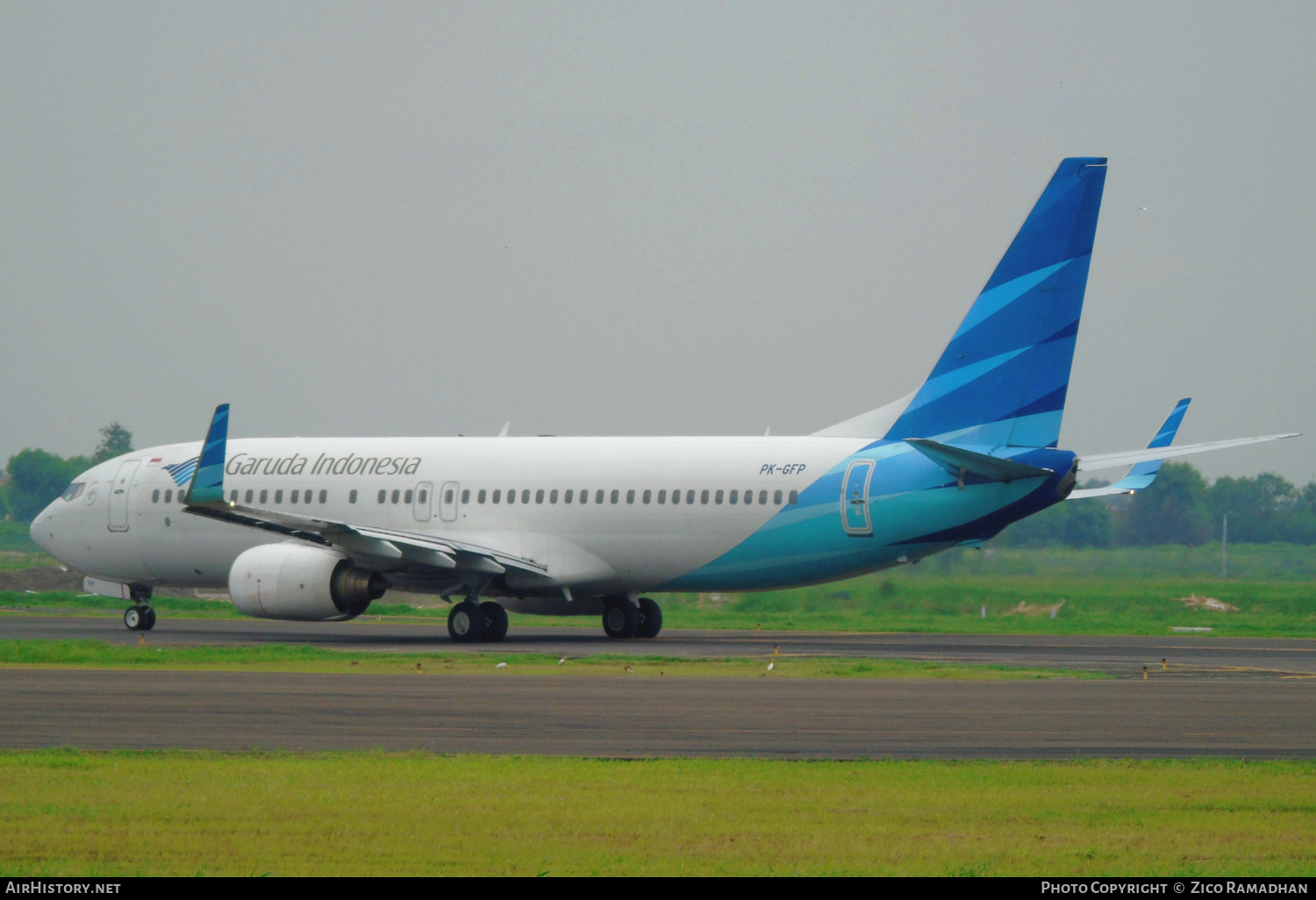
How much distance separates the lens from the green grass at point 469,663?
2498 cm

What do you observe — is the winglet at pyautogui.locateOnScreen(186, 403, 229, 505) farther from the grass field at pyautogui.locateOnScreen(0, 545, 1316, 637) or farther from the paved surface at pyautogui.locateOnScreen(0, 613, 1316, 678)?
the grass field at pyautogui.locateOnScreen(0, 545, 1316, 637)

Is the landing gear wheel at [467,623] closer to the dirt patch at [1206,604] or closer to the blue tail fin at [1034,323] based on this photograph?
the blue tail fin at [1034,323]

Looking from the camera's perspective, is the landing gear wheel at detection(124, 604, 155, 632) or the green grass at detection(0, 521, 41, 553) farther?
the green grass at detection(0, 521, 41, 553)

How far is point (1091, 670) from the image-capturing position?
25.8m

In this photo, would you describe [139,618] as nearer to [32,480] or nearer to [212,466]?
[212,466]

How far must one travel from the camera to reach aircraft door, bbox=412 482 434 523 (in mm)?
37375

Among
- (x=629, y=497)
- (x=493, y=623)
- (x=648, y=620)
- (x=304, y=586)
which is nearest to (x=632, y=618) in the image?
(x=648, y=620)

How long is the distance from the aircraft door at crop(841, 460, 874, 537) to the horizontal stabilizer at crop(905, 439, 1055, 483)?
4.49 feet

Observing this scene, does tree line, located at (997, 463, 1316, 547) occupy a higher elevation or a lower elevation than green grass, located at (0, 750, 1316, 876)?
higher

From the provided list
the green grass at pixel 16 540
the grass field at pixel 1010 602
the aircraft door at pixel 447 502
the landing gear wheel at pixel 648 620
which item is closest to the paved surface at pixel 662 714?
the landing gear wheel at pixel 648 620

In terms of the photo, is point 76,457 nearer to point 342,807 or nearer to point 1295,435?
point 1295,435

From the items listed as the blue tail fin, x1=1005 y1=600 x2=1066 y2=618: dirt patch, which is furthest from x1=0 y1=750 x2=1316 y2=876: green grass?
x1=1005 y1=600 x2=1066 y2=618: dirt patch
